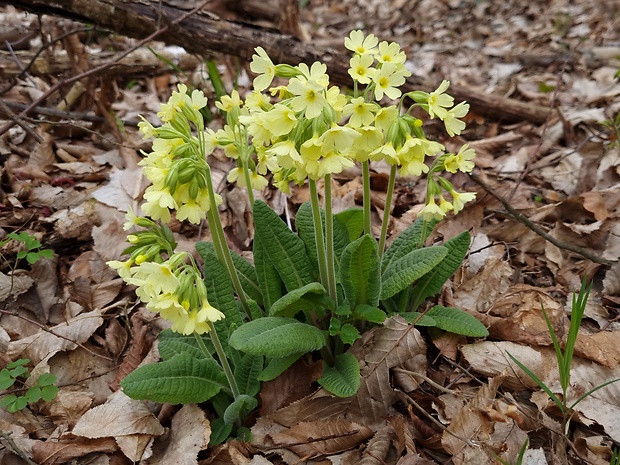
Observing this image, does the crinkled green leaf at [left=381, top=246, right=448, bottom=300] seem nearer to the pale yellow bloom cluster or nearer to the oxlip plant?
the oxlip plant

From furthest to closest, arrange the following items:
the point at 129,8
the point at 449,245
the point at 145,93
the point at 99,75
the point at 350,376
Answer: the point at 145,93 < the point at 99,75 < the point at 129,8 < the point at 449,245 < the point at 350,376

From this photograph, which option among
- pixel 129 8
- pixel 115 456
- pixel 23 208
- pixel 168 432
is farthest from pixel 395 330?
pixel 129 8

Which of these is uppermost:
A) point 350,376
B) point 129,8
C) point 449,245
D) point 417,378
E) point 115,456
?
point 129,8

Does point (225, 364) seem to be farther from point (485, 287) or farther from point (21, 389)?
point (485, 287)

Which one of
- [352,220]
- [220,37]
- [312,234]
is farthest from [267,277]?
[220,37]

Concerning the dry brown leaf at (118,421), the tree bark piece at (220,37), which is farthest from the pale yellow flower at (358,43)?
the tree bark piece at (220,37)

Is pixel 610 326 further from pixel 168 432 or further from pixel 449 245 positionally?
pixel 168 432
